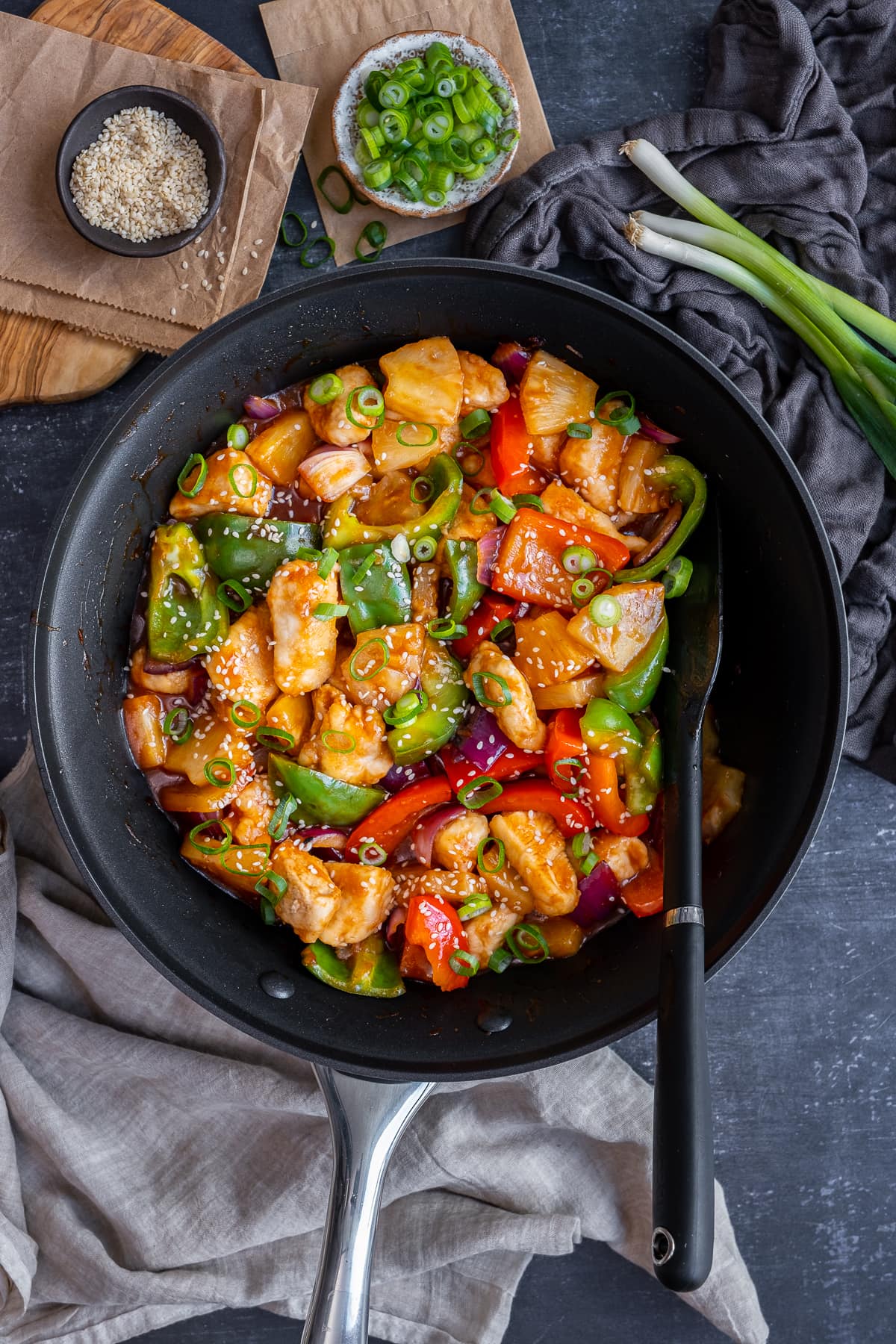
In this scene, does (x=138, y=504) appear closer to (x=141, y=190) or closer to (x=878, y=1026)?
(x=141, y=190)

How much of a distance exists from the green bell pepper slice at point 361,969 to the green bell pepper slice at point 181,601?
909 mm

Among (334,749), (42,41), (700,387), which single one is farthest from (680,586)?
(42,41)

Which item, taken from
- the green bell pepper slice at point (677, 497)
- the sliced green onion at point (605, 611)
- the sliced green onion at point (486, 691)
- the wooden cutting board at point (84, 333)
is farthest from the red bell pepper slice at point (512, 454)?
the wooden cutting board at point (84, 333)

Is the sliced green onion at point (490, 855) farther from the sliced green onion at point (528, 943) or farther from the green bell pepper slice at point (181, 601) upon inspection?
the green bell pepper slice at point (181, 601)

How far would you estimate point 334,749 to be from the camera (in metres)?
2.78

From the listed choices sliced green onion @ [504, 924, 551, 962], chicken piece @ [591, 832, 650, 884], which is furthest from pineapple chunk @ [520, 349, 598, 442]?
sliced green onion @ [504, 924, 551, 962]

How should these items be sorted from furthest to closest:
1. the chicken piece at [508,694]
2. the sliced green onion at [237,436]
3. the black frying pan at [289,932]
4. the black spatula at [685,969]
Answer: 1. the sliced green onion at [237,436]
2. the chicken piece at [508,694]
3. the black frying pan at [289,932]
4. the black spatula at [685,969]

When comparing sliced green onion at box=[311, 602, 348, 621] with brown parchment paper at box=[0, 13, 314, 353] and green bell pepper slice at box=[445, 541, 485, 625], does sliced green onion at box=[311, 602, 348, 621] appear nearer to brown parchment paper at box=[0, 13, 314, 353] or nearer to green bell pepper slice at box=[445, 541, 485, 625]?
green bell pepper slice at box=[445, 541, 485, 625]

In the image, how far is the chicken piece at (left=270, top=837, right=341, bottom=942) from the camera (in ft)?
9.16

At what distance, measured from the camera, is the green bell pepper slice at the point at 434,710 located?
2.81 m

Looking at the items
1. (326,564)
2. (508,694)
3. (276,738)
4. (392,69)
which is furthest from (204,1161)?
(392,69)

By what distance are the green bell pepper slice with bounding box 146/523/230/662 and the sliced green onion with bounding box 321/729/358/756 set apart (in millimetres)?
432

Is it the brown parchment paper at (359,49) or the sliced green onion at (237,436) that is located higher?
the brown parchment paper at (359,49)

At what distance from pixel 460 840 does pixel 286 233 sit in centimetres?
195
